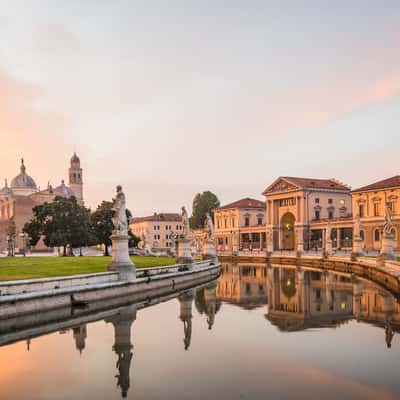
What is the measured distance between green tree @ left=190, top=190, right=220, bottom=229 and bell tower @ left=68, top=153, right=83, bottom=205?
51.9m

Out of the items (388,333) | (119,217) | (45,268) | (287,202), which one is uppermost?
(287,202)

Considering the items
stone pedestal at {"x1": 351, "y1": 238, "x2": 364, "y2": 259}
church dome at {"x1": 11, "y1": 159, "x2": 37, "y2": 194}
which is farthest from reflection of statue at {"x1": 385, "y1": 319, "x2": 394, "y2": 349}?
church dome at {"x1": 11, "y1": 159, "x2": 37, "y2": 194}

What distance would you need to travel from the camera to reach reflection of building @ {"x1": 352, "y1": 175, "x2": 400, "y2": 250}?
69750 millimetres

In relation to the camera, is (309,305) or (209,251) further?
(209,251)

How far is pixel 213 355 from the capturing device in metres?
11.0

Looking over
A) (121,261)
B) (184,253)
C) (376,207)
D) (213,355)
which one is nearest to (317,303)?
(121,261)

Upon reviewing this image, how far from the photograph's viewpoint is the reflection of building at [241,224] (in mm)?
102500

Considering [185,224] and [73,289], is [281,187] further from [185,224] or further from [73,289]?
[73,289]

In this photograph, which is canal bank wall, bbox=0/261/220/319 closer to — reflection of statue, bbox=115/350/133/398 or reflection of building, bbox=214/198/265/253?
reflection of statue, bbox=115/350/133/398

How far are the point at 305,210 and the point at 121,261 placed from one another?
228 feet

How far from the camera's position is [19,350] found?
11.6 meters

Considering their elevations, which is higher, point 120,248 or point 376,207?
point 376,207

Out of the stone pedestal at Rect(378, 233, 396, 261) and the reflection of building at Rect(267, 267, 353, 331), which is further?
the stone pedestal at Rect(378, 233, 396, 261)

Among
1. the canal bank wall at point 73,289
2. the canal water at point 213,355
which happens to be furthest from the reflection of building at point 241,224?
the canal water at point 213,355
